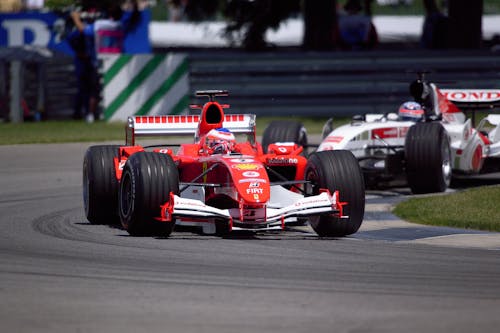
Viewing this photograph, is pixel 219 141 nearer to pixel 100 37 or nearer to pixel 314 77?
pixel 314 77

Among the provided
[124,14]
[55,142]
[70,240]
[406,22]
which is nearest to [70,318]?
[70,240]

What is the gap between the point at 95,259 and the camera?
29.9 feet

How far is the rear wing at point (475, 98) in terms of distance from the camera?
15.4m

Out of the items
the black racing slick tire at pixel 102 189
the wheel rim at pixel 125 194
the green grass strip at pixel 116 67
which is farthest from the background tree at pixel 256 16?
the wheel rim at pixel 125 194

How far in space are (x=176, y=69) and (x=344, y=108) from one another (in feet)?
10.5

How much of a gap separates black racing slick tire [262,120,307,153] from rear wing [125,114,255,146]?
254 cm

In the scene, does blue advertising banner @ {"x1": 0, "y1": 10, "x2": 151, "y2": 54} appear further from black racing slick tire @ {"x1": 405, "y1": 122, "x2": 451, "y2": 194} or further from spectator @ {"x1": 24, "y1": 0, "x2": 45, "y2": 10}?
black racing slick tire @ {"x1": 405, "y1": 122, "x2": 451, "y2": 194}

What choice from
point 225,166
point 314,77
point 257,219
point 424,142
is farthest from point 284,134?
point 314,77

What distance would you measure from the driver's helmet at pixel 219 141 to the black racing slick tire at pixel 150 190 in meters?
0.83

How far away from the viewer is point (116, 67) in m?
22.6

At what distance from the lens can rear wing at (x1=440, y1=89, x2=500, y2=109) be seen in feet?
50.6

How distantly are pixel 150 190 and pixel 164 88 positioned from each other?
41.7 ft

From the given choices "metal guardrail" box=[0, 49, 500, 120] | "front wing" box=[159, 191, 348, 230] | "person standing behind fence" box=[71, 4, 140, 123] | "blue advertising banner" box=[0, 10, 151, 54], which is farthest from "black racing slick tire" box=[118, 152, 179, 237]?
"blue advertising banner" box=[0, 10, 151, 54]

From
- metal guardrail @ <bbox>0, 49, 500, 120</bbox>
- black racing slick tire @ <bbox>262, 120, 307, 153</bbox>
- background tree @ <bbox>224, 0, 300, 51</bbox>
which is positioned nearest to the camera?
black racing slick tire @ <bbox>262, 120, 307, 153</bbox>
